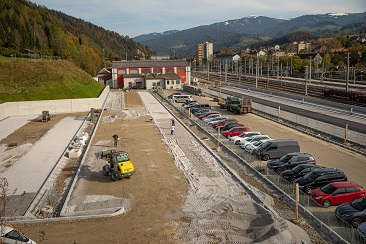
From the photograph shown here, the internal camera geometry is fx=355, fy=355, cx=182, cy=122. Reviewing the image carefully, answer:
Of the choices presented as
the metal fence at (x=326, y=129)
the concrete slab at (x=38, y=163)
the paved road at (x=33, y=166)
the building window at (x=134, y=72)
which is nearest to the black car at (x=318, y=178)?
the metal fence at (x=326, y=129)

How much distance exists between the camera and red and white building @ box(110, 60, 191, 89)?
8156 cm

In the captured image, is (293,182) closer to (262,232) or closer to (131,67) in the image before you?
(262,232)

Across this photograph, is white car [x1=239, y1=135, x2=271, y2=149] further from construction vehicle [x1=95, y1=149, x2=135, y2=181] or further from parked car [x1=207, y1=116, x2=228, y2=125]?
construction vehicle [x1=95, y1=149, x2=135, y2=181]

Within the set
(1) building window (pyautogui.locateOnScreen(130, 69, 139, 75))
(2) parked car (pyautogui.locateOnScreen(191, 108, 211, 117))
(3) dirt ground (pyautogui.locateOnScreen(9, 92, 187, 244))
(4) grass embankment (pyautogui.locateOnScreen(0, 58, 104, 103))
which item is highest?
(1) building window (pyautogui.locateOnScreen(130, 69, 139, 75))

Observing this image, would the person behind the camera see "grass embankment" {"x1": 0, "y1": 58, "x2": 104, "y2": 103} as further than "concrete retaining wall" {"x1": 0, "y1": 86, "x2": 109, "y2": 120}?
Yes

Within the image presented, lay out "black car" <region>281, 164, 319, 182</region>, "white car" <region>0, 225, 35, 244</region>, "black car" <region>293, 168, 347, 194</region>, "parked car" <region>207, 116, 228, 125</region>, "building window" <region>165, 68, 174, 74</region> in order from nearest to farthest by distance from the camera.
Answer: "white car" <region>0, 225, 35, 244</region>
"black car" <region>293, 168, 347, 194</region>
"black car" <region>281, 164, 319, 182</region>
"parked car" <region>207, 116, 228, 125</region>
"building window" <region>165, 68, 174, 74</region>

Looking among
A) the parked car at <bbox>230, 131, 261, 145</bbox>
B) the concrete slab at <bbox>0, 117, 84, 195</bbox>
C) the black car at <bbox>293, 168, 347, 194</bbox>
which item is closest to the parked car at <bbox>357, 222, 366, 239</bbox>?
the black car at <bbox>293, 168, 347, 194</bbox>

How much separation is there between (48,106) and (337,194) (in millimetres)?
41165

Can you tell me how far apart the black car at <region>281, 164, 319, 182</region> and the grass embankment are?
40.1m

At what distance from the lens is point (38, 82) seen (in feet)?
179

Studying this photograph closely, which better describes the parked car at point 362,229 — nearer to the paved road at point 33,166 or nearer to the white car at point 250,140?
the white car at point 250,140

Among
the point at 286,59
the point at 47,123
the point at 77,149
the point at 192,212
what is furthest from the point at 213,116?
the point at 286,59

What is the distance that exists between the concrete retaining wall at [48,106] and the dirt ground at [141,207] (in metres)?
21.1

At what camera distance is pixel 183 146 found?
27.9 m
